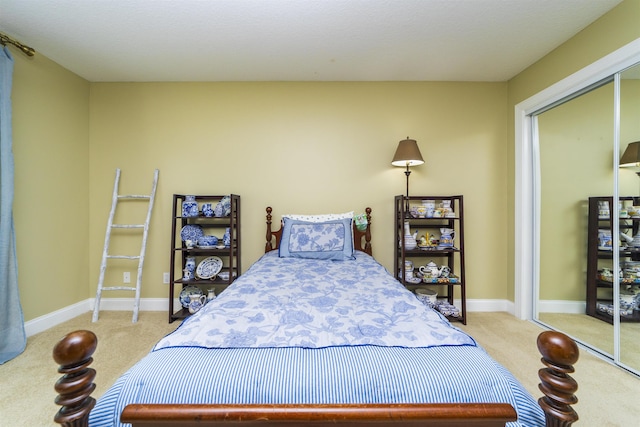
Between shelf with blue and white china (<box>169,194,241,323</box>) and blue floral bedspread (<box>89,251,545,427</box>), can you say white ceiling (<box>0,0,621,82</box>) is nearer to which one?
shelf with blue and white china (<box>169,194,241,323</box>)

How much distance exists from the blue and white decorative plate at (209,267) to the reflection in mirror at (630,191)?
3.32m

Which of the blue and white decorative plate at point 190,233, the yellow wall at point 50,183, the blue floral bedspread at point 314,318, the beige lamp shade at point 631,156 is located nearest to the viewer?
the blue floral bedspread at point 314,318

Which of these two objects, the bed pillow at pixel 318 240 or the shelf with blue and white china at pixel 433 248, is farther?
the shelf with blue and white china at pixel 433 248

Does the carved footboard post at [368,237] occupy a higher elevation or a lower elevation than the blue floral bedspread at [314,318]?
higher

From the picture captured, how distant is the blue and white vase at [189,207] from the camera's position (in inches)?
105

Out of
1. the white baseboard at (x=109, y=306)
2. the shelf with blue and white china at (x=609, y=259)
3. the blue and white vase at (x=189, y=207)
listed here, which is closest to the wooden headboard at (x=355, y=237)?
the blue and white vase at (x=189, y=207)

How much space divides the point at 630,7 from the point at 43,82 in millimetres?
4674

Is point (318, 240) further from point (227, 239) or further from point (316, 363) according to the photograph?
point (316, 363)

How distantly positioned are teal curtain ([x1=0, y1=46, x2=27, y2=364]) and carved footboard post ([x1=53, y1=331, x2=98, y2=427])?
223 cm

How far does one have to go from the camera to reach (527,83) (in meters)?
2.65

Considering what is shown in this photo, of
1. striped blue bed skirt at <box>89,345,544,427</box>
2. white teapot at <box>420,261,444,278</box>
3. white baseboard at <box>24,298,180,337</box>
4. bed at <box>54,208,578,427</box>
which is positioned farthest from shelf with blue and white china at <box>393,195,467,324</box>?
white baseboard at <box>24,298,180,337</box>

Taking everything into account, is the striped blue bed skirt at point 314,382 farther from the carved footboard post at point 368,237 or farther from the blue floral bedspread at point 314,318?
the carved footboard post at point 368,237

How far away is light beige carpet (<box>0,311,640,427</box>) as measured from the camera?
1465mm

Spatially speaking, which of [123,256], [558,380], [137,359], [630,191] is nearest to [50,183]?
[123,256]
